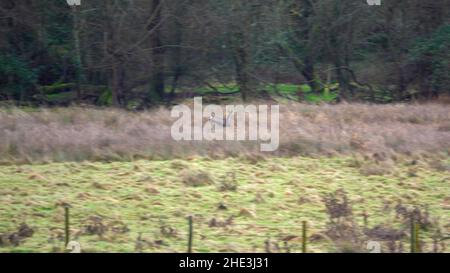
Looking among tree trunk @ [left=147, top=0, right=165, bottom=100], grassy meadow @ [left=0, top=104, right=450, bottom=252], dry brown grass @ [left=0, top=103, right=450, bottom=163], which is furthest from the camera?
tree trunk @ [left=147, top=0, right=165, bottom=100]

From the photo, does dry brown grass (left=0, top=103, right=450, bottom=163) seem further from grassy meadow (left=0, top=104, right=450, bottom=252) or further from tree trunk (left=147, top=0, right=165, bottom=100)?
tree trunk (left=147, top=0, right=165, bottom=100)

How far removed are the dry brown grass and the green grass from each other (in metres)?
0.65

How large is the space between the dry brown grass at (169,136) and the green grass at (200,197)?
0.65m

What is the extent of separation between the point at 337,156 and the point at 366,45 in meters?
15.8

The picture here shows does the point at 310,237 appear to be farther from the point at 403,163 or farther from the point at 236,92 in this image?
the point at 236,92

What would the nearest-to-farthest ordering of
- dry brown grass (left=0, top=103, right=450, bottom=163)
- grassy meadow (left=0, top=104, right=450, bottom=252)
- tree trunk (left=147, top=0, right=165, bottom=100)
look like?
grassy meadow (left=0, top=104, right=450, bottom=252) < dry brown grass (left=0, top=103, right=450, bottom=163) < tree trunk (left=147, top=0, right=165, bottom=100)

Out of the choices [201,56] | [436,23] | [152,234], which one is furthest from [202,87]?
[152,234]

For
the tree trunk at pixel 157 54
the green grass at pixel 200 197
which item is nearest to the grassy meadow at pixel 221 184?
the green grass at pixel 200 197

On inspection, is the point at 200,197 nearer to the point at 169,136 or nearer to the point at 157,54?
the point at 169,136

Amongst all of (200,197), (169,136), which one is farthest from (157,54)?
(200,197)

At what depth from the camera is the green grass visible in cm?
905

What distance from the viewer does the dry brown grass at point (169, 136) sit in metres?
14.9

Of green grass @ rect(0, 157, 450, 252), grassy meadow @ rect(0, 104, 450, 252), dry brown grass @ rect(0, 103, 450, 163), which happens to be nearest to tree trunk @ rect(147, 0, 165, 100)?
dry brown grass @ rect(0, 103, 450, 163)
